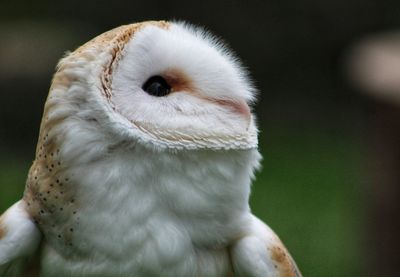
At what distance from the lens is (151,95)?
199 cm

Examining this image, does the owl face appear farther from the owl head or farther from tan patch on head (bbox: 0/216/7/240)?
tan patch on head (bbox: 0/216/7/240)

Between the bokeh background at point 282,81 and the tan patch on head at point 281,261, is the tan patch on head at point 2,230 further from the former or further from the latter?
the bokeh background at point 282,81

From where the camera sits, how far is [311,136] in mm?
A: 7180

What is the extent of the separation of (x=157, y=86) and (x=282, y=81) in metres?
5.16

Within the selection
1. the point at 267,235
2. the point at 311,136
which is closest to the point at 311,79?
the point at 311,136

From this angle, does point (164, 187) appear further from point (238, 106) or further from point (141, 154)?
point (238, 106)

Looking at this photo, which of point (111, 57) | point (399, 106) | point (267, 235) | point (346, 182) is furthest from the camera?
point (346, 182)

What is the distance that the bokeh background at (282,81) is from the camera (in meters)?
6.03

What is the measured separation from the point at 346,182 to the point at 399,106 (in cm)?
235

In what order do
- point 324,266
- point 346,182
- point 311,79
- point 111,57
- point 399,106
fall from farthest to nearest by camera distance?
1. point 311,79
2. point 346,182
3. point 324,266
4. point 399,106
5. point 111,57

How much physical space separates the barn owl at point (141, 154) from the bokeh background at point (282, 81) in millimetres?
3328

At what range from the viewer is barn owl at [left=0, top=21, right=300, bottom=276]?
6.48 ft

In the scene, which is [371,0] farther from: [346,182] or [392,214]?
[392,214]

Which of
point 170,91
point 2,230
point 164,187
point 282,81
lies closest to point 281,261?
point 164,187
